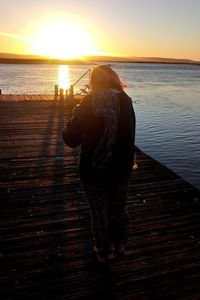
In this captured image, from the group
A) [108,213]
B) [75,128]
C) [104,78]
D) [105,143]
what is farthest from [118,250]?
[104,78]

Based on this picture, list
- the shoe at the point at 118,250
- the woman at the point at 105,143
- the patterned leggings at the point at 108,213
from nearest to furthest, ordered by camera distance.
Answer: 1. the woman at the point at 105,143
2. the patterned leggings at the point at 108,213
3. the shoe at the point at 118,250

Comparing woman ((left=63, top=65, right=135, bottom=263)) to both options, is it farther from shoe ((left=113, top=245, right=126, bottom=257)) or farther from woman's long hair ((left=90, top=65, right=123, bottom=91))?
shoe ((left=113, top=245, right=126, bottom=257))

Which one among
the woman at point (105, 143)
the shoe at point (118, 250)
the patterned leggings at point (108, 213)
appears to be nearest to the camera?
the woman at point (105, 143)

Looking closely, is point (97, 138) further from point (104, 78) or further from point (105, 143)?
point (104, 78)

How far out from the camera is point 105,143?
4.13 metres

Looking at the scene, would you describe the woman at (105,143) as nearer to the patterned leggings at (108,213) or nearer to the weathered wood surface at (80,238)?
the patterned leggings at (108,213)

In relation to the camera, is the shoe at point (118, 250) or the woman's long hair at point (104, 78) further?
the shoe at point (118, 250)

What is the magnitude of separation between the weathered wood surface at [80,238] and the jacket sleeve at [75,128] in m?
1.74

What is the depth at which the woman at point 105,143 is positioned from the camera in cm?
404

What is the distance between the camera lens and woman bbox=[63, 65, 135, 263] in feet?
13.3

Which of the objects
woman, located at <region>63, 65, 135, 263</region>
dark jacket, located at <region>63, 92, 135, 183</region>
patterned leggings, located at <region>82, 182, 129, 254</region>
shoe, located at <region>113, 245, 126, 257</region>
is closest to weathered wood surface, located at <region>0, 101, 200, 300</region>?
shoe, located at <region>113, 245, 126, 257</region>

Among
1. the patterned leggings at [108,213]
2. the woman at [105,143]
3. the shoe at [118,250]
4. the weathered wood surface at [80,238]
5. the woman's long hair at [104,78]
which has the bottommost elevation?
the weathered wood surface at [80,238]

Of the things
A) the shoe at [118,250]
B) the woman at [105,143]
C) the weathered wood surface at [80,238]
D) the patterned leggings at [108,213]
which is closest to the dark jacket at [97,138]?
the woman at [105,143]

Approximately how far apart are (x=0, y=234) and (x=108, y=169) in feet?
7.73
